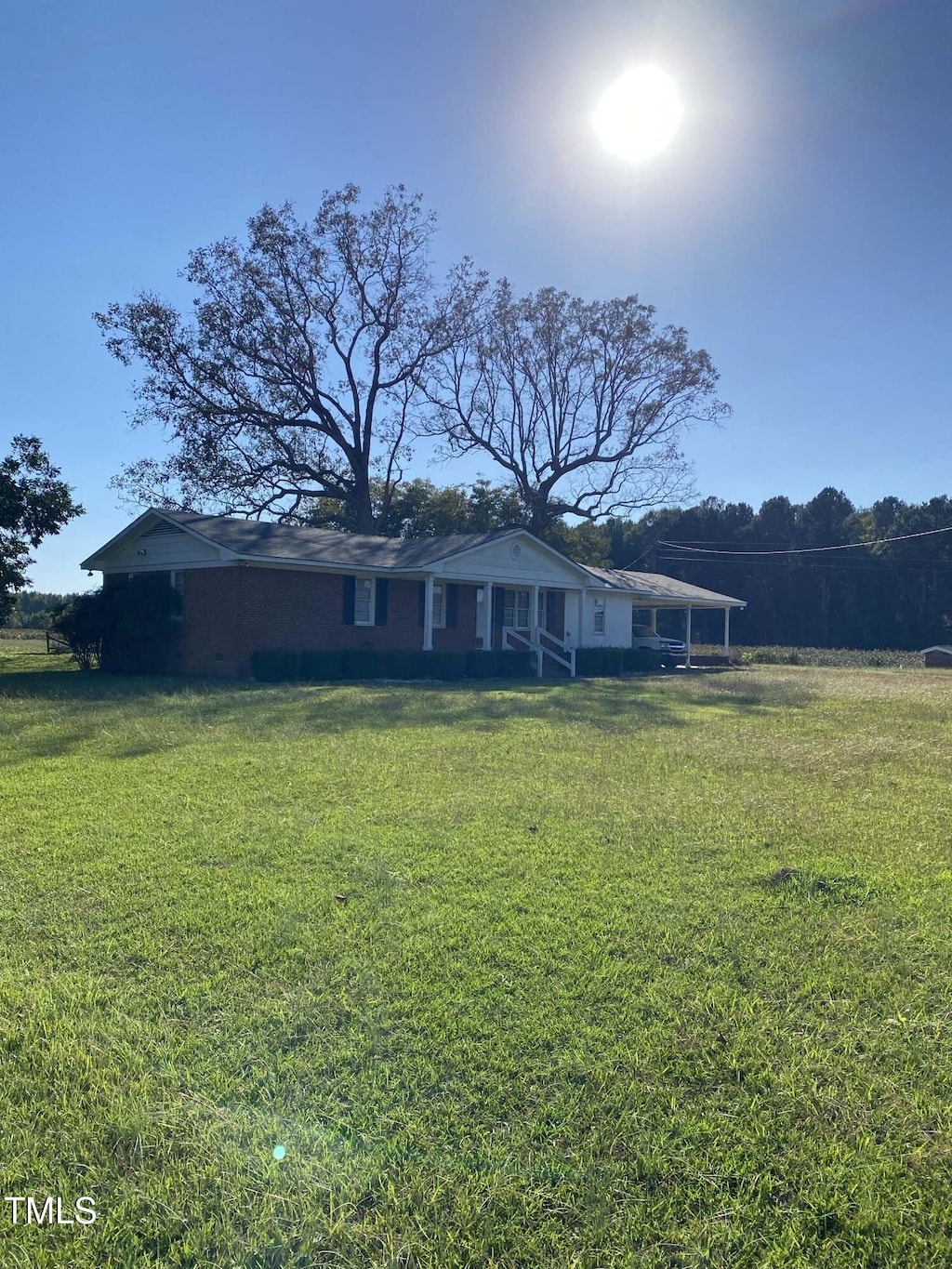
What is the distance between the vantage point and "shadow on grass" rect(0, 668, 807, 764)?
10633 millimetres

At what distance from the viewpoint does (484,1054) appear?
3.14 m

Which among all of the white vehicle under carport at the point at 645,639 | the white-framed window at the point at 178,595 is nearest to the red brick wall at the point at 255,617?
the white-framed window at the point at 178,595

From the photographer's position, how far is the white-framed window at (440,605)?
24.2 metres

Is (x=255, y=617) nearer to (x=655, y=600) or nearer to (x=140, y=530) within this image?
(x=140, y=530)

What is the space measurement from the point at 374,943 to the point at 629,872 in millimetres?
1837

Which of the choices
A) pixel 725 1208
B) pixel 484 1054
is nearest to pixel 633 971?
pixel 484 1054

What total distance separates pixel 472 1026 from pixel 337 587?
18627 mm

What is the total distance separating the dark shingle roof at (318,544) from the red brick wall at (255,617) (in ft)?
1.74

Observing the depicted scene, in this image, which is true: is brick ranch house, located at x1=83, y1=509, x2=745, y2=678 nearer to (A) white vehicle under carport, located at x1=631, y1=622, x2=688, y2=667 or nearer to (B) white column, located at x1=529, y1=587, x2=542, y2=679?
(B) white column, located at x1=529, y1=587, x2=542, y2=679

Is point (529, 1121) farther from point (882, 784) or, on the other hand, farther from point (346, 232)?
point (346, 232)

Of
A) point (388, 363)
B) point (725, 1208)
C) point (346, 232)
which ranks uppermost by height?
point (346, 232)

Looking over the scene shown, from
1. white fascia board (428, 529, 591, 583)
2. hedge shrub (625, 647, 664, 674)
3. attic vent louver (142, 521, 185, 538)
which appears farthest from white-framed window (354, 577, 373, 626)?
hedge shrub (625, 647, 664, 674)

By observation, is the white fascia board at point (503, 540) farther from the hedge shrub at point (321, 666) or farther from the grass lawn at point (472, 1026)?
the grass lawn at point (472, 1026)

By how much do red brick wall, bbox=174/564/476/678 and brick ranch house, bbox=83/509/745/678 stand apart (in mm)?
25
